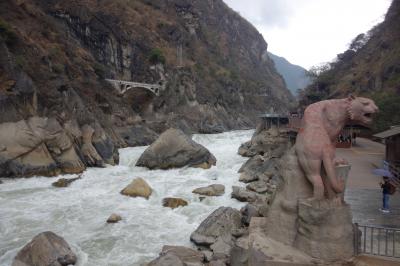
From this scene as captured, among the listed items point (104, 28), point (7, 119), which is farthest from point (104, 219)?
point (104, 28)

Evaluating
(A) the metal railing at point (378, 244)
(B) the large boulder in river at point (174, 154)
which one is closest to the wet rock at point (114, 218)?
(A) the metal railing at point (378, 244)

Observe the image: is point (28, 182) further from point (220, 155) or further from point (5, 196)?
point (220, 155)

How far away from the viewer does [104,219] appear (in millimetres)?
14578

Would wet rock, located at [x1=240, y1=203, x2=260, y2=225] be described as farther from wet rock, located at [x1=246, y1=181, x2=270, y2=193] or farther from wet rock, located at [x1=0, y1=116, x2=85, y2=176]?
wet rock, located at [x1=0, y1=116, x2=85, y2=176]

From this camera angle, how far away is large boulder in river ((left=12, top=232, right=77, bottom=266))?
33.0ft

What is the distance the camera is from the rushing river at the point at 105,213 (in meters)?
11.9

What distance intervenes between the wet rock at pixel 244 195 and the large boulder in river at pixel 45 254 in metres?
8.31

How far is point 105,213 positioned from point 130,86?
4080cm

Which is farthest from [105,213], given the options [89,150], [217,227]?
[89,150]

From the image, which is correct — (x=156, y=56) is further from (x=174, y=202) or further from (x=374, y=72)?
(x=174, y=202)

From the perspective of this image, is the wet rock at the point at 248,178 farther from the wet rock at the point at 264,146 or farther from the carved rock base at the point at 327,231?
the carved rock base at the point at 327,231

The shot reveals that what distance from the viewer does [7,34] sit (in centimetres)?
2736

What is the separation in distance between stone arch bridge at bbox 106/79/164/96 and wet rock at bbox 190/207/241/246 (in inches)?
1548

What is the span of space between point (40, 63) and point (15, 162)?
36.2 ft
